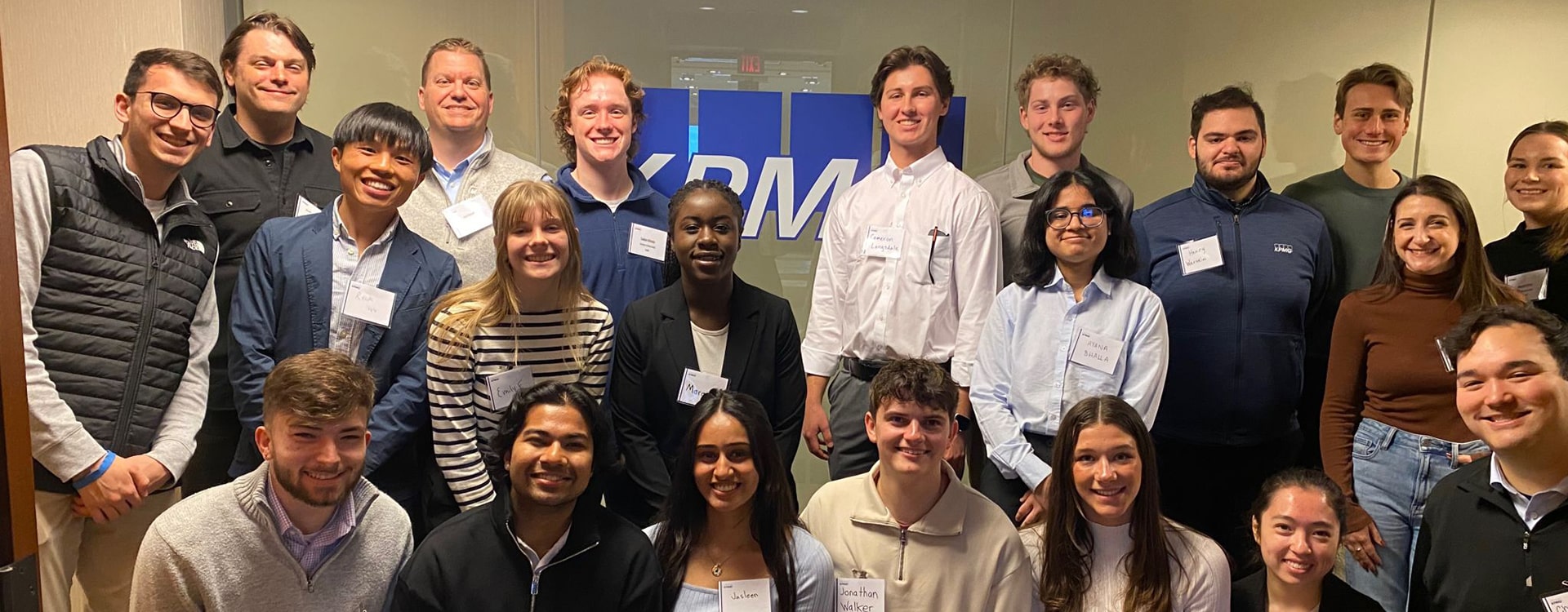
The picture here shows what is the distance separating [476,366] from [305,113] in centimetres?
194

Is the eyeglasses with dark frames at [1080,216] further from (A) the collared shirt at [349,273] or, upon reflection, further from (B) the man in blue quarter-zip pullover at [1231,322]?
(A) the collared shirt at [349,273]

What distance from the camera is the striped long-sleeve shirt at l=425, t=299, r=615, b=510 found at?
2814 millimetres

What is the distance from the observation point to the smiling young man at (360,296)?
9.30 ft

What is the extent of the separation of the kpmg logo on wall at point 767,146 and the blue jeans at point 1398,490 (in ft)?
6.80

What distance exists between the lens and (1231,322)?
11.0ft

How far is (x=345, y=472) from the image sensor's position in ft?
7.62

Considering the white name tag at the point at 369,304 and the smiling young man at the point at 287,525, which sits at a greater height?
the white name tag at the point at 369,304

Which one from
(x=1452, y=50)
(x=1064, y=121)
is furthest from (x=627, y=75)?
(x=1452, y=50)

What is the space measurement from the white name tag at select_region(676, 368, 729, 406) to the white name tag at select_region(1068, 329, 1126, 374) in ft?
3.43

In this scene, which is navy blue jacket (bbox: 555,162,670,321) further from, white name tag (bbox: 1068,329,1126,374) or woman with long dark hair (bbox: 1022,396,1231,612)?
woman with long dark hair (bbox: 1022,396,1231,612)

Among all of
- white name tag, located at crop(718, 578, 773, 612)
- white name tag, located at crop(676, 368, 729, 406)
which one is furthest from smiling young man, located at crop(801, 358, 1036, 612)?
white name tag, located at crop(676, 368, 729, 406)

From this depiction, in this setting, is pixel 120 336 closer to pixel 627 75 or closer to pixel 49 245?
pixel 49 245

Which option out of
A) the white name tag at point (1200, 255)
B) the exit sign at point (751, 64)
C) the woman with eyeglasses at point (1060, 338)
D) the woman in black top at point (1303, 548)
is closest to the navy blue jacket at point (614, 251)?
the exit sign at point (751, 64)

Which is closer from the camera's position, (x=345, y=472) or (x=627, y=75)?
(x=345, y=472)
